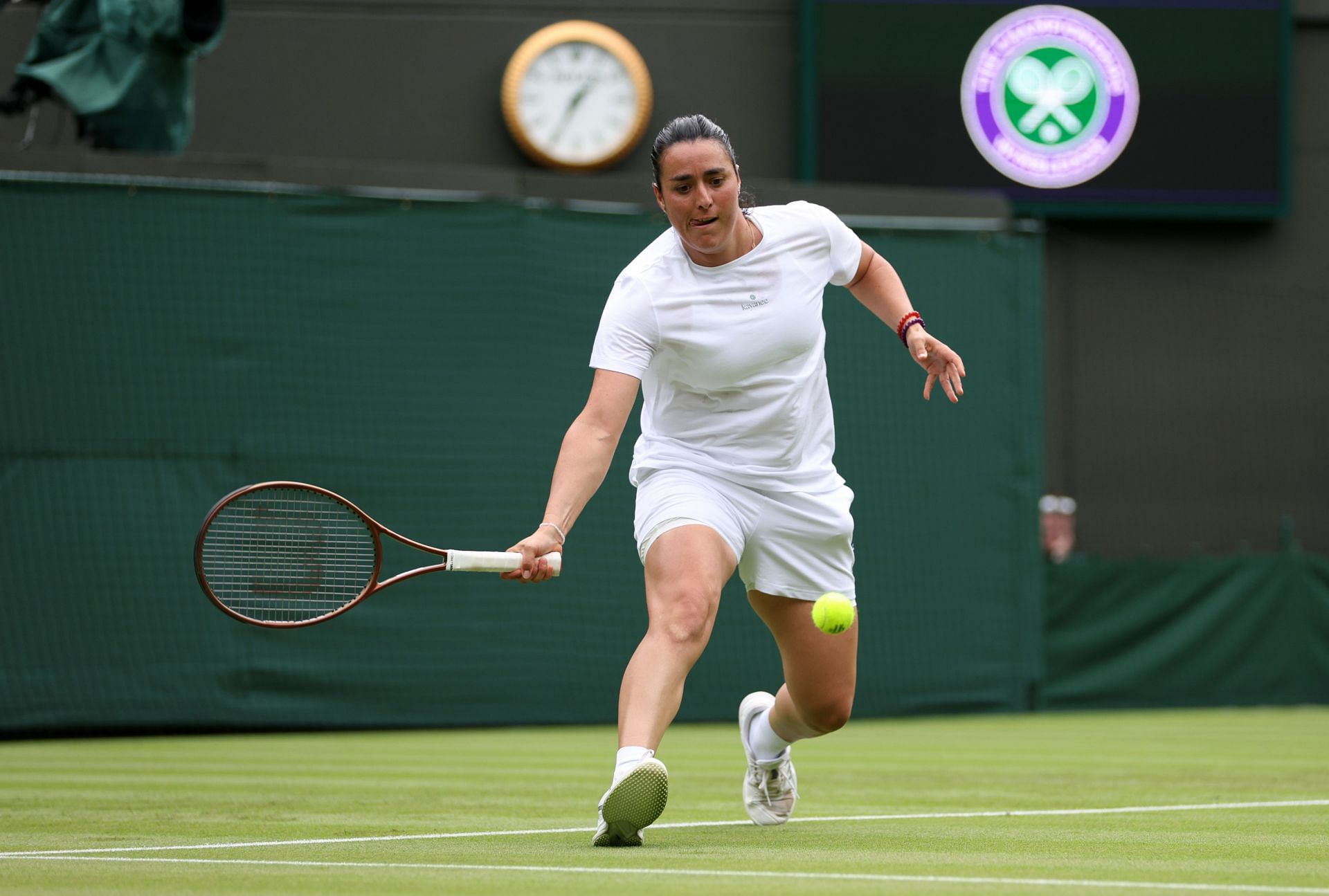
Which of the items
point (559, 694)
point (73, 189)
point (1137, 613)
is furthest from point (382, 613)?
point (1137, 613)

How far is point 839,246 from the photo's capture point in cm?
579

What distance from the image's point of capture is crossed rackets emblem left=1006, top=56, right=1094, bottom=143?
17.4 m

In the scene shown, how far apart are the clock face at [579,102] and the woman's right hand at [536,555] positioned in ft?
40.9

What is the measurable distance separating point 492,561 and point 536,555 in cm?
12

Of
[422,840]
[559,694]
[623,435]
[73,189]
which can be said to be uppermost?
[73,189]

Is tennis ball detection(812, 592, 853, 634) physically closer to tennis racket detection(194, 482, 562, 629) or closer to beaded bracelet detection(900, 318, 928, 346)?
beaded bracelet detection(900, 318, 928, 346)

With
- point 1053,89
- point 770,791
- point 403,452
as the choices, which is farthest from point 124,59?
point 1053,89

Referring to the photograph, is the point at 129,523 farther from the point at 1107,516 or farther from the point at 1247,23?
the point at 1247,23

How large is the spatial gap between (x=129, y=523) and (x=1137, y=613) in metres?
7.42

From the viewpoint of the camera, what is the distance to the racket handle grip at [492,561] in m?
4.85

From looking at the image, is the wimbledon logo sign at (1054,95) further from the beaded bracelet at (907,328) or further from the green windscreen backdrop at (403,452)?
the beaded bracelet at (907,328)

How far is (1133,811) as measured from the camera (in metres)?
6.48

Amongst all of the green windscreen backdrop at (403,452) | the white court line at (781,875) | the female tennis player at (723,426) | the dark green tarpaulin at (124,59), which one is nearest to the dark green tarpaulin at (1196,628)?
the green windscreen backdrop at (403,452)

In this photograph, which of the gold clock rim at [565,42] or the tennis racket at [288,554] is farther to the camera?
the gold clock rim at [565,42]
